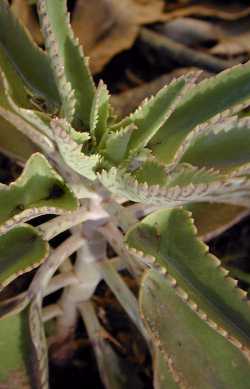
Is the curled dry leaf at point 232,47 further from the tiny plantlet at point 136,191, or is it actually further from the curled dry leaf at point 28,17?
the tiny plantlet at point 136,191

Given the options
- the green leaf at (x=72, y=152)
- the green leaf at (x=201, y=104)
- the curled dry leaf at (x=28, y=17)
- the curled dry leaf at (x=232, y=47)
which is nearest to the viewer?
the green leaf at (x=72, y=152)

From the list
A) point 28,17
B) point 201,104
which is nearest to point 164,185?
point 201,104

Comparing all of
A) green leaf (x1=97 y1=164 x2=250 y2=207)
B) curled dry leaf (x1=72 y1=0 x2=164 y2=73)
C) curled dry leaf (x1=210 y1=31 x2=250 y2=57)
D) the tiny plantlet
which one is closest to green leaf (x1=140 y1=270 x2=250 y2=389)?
the tiny plantlet

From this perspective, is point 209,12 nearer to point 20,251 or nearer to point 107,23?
point 107,23

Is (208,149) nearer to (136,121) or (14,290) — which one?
(136,121)

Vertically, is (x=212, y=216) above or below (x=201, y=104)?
below

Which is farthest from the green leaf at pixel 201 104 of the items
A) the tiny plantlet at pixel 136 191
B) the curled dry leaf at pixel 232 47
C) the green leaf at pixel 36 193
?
the curled dry leaf at pixel 232 47

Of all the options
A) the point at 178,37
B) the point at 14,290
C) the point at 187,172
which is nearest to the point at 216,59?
the point at 178,37

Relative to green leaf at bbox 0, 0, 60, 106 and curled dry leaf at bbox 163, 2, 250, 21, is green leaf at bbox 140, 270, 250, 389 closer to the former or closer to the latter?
green leaf at bbox 0, 0, 60, 106
